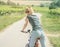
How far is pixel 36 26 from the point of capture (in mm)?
6785

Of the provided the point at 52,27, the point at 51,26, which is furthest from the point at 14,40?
the point at 51,26

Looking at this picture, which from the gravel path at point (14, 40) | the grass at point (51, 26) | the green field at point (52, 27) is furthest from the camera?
the grass at point (51, 26)

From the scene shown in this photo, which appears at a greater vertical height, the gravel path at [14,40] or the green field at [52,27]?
the gravel path at [14,40]

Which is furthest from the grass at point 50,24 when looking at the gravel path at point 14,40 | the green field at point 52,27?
the gravel path at point 14,40

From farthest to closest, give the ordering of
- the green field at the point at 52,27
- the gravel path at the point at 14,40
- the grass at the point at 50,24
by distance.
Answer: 1. the grass at the point at 50,24
2. the green field at the point at 52,27
3. the gravel path at the point at 14,40

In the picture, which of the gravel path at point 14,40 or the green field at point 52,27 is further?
the green field at point 52,27

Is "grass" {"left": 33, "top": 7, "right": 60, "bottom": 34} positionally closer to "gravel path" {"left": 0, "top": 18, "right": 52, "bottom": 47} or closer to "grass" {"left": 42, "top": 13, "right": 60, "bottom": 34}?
"grass" {"left": 42, "top": 13, "right": 60, "bottom": 34}

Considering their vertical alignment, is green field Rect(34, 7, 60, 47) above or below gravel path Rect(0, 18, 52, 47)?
below

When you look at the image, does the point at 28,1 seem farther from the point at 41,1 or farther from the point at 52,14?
the point at 52,14

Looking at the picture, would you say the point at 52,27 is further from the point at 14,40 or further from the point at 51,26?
the point at 14,40

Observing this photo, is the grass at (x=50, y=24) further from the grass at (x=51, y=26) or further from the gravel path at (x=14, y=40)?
the gravel path at (x=14, y=40)

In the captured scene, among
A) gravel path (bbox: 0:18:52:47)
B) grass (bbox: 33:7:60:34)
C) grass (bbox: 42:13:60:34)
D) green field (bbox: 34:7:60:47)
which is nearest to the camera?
gravel path (bbox: 0:18:52:47)

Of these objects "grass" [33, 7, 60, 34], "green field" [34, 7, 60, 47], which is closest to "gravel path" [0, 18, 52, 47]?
"green field" [34, 7, 60, 47]

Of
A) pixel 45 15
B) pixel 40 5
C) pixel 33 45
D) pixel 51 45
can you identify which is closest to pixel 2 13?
pixel 45 15
